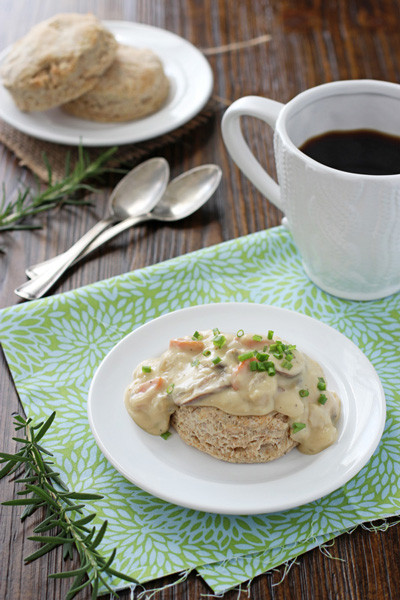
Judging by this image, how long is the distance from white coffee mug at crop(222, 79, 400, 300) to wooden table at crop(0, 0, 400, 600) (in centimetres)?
31

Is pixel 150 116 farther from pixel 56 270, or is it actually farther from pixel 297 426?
pixel 297 426

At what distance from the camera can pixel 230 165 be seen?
6.99 ft

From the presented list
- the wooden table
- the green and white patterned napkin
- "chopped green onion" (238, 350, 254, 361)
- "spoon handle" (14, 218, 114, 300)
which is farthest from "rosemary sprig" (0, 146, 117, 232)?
"chopped green onion" (238, 350, 254, 361)

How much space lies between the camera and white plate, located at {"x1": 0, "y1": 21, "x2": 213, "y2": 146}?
2.10m

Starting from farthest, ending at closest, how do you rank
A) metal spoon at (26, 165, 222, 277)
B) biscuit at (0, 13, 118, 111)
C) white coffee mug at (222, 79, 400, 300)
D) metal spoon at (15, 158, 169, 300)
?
biscuit at (0, 13, 118, 111)
metal spoon at (26, 165, 222, 277)
metal spoon at (15, 158, 169, 300)
white coffee mug at (222, 79, 400, 300)

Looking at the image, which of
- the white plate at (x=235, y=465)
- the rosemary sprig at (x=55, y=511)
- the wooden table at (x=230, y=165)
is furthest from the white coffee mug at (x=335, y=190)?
the rosemary sprig at (x=55, y=511)

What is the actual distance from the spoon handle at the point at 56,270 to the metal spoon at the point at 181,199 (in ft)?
0.06

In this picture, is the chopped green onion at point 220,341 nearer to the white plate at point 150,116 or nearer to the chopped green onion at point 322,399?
the chopped green onion at point 322,399

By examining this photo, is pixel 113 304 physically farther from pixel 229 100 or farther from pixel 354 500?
pixel 229 100

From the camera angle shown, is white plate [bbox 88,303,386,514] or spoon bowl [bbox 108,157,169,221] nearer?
white plate [bbox 88,303,386,514]

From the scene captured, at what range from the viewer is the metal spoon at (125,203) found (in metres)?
1.73

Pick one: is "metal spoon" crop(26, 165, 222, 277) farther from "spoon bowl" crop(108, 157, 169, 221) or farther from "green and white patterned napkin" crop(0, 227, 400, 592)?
"green and white patterned napkin" crop(0, 227, 400, 592)

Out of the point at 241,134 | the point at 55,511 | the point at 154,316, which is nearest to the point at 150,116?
the point at 241,134

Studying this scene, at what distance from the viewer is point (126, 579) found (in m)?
1.07
